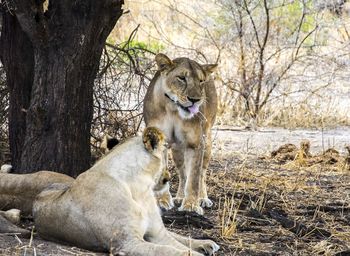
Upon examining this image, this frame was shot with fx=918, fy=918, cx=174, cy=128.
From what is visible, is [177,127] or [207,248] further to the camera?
[177,127]

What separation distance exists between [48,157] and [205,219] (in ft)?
3.82

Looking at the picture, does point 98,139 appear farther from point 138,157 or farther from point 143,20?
point 143,20

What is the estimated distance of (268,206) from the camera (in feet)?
22.2

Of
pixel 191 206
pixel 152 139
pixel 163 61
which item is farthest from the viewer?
pixel 163 61

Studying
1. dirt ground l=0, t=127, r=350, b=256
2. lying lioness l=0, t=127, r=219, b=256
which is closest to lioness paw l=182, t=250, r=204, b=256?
lying lioness l=0, t=127, r=219, b=256

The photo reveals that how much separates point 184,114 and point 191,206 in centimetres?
67

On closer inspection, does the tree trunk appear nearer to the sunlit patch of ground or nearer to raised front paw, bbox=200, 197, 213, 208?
raised front paw, bbox=200, 197, 213, 208

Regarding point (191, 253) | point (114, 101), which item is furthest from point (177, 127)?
point (191, 253)

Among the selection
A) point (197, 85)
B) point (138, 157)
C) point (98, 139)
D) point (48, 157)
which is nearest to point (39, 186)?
point (48, 157)

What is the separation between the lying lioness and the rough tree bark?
1.30 meters

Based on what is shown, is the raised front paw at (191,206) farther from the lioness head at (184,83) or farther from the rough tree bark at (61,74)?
the rough tree bark at (61,74)

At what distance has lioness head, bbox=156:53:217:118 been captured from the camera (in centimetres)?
663

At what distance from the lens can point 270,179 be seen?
804 cm

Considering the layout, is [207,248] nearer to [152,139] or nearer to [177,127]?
[152,139]
